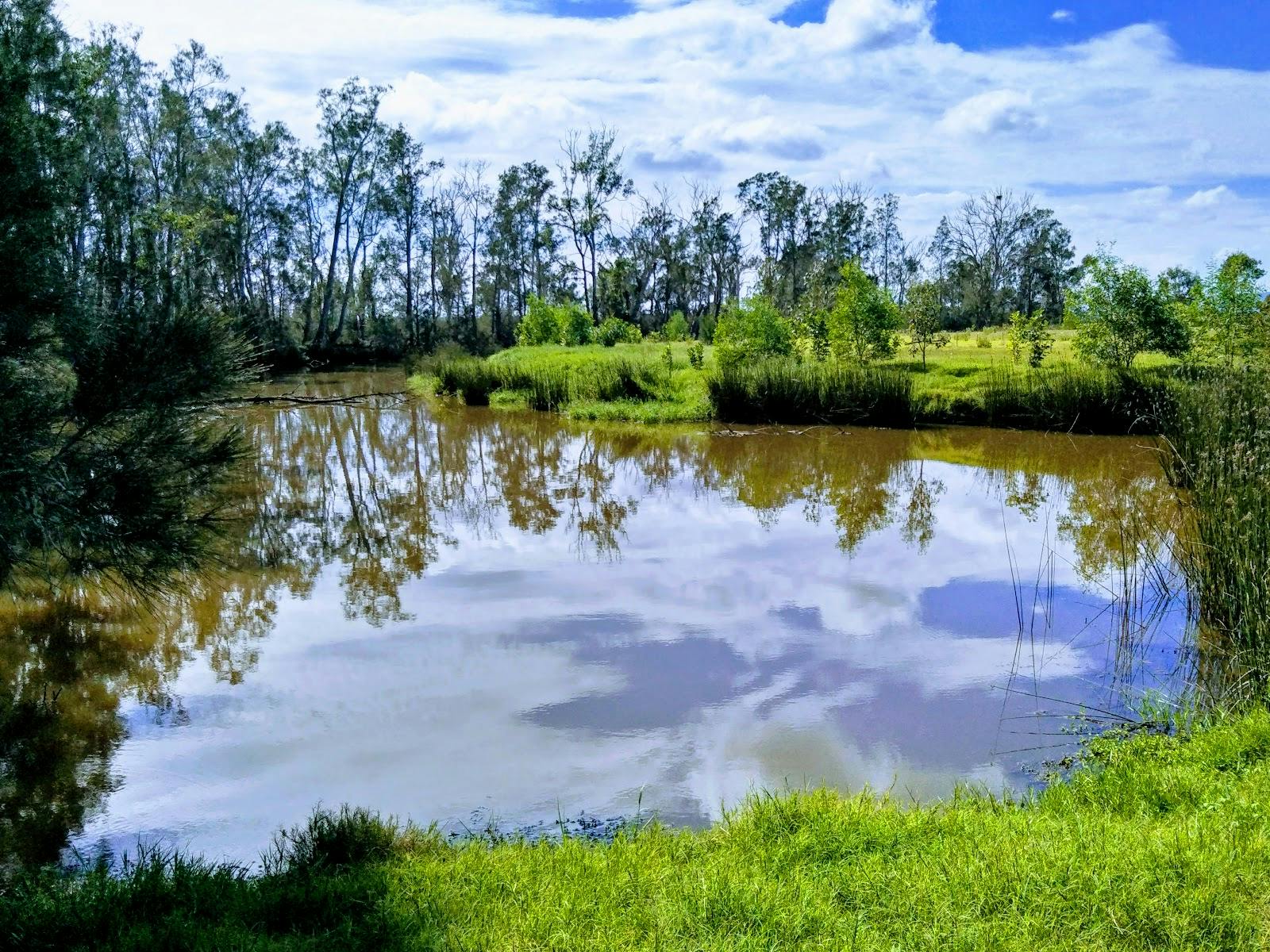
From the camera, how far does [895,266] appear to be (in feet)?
188

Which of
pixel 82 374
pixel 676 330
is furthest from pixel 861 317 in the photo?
pixel 82 374

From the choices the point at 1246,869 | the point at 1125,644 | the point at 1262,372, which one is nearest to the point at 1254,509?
the point at 1125,644

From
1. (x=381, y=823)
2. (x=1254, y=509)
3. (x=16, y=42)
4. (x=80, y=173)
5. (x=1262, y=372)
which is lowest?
(x=381, y=823)

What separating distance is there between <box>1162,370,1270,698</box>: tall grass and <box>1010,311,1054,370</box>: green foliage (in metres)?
13.8

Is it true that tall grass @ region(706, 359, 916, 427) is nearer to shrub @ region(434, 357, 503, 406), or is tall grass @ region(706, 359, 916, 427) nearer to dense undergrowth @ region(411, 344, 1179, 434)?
dense undergrowth @ region(411, 344, 1179, 434)

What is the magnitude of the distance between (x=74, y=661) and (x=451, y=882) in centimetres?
422

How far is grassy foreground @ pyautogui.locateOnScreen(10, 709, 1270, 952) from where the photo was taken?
2.80 meters

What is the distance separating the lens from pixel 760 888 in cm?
311

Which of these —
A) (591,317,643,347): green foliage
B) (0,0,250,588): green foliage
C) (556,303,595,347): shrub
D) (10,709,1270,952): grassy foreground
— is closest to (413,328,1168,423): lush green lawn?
(591,317,643,347): green foliage

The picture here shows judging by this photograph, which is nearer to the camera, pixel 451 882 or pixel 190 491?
pixel 451 882

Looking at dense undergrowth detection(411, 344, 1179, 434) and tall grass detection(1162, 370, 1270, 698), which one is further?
dense undergrowth detection(411, 344, 1179, 434)

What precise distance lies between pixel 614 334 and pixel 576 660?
30293mm

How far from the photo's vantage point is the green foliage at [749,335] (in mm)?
22281

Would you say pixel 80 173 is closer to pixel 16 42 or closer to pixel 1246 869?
pixel 16 42
